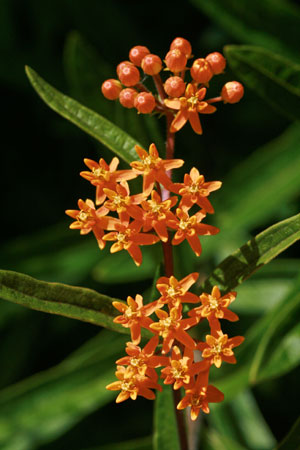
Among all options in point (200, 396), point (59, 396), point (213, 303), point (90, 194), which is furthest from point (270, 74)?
point (59, 396)

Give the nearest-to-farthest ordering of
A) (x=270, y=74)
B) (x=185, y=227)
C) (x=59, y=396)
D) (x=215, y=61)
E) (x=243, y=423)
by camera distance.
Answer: (x=185, y=227) < (x=215, y=61) < (x=270, y=74) < (x=59, y=396) < (x=243, y=423)

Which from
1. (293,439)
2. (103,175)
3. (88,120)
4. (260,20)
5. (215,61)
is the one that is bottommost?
(293,439)

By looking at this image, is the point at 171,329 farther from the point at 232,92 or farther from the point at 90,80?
the point at 90,80

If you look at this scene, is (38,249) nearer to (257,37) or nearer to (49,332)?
(49,332)

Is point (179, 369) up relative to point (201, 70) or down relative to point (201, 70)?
down

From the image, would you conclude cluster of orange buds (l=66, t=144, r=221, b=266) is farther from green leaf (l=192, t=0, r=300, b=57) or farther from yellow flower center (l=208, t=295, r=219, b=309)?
green leaf (l=192, t=0, r=300, b=57)

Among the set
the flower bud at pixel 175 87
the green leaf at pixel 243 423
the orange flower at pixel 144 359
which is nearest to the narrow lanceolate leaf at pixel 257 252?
the orange flower at pixel 144 359

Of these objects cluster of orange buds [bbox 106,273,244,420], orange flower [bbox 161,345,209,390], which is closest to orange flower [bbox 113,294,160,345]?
cluster of orange buds [bbox 106,273,244,420]

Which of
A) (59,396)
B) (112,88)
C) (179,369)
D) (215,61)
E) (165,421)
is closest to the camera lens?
(179,369)

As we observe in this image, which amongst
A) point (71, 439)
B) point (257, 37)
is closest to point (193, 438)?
point (71, 439)
